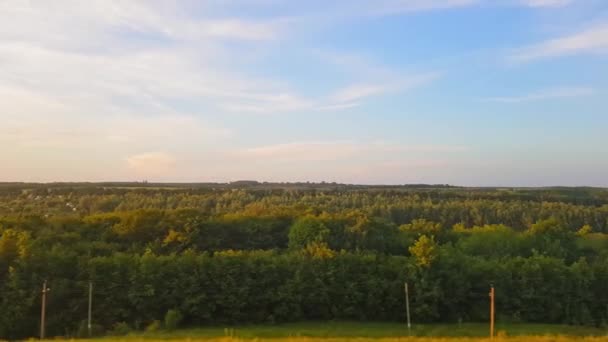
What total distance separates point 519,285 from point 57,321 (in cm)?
3513

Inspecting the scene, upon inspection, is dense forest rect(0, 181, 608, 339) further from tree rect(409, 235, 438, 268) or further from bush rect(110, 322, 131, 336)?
bush rect(110, 322, 131, 336)

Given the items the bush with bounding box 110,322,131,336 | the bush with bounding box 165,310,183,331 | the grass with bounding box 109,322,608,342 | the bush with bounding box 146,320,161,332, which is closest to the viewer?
the grass with bounding box 109,322,608,342

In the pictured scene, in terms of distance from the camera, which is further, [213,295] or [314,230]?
[314,230]

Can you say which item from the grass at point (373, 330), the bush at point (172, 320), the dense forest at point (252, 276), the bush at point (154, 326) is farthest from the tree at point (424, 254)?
the bush at point (154, 326)

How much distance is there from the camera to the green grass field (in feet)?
125

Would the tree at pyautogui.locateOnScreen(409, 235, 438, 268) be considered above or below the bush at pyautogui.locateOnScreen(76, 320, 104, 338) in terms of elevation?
above

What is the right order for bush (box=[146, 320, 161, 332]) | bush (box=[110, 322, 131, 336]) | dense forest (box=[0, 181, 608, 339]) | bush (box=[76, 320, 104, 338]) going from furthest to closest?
dense forest (box=[0, 181, 608, 339]) → bush (box=[146, 320, 161, 332]) → bush (box=[110, 322, 131, 336]) → bush (box=[76, 320, 104, 338])

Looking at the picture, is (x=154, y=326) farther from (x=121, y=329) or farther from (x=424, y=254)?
(x=424, y=254)

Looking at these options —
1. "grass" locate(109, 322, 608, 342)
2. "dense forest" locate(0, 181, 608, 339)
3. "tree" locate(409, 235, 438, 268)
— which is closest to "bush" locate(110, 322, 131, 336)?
"dense forest" locate(0, 181, 608, 339)

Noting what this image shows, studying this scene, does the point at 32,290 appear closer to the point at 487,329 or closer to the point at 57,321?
the point at 57,321

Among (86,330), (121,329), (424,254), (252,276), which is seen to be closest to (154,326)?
(121,329)

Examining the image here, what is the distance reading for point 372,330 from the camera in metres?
41.3

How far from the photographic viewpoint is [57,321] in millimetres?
41438

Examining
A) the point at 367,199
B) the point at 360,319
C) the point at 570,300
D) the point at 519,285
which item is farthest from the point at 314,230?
the point at 367,199
